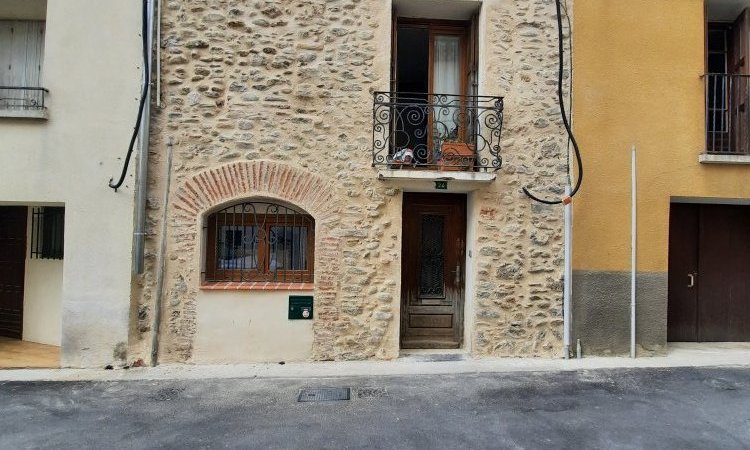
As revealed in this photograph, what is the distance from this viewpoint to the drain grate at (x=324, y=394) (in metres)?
4.45

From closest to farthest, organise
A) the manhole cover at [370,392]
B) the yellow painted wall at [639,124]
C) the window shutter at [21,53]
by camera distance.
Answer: the manhole cover at [370,392] → the yellow painted wall at [639,124] → the window shutter at [21,53]

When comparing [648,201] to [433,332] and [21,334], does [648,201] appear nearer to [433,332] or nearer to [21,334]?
[433,332]

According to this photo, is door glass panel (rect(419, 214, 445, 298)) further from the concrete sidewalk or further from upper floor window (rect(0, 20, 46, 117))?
upper floor window (rect(0, 20, 46, 117))

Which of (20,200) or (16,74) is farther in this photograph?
(16,74)

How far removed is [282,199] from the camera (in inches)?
219

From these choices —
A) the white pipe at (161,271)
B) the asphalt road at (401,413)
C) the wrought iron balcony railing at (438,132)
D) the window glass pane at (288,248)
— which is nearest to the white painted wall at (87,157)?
the white pipe at (161,271)

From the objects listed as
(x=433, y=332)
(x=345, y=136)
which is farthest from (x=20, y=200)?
(x=433, y=332)

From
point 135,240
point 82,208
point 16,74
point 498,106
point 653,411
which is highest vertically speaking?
point 16,74

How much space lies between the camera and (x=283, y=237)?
229 inches

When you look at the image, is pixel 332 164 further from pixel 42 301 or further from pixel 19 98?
pixel 42 301

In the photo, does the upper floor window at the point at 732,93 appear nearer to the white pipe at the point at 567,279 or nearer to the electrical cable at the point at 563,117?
the electrical cable at the point at 563,117

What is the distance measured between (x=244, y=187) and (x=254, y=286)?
4.29 feet

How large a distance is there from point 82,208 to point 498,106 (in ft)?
18.3

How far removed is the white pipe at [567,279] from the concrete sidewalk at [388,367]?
0.30 metres
